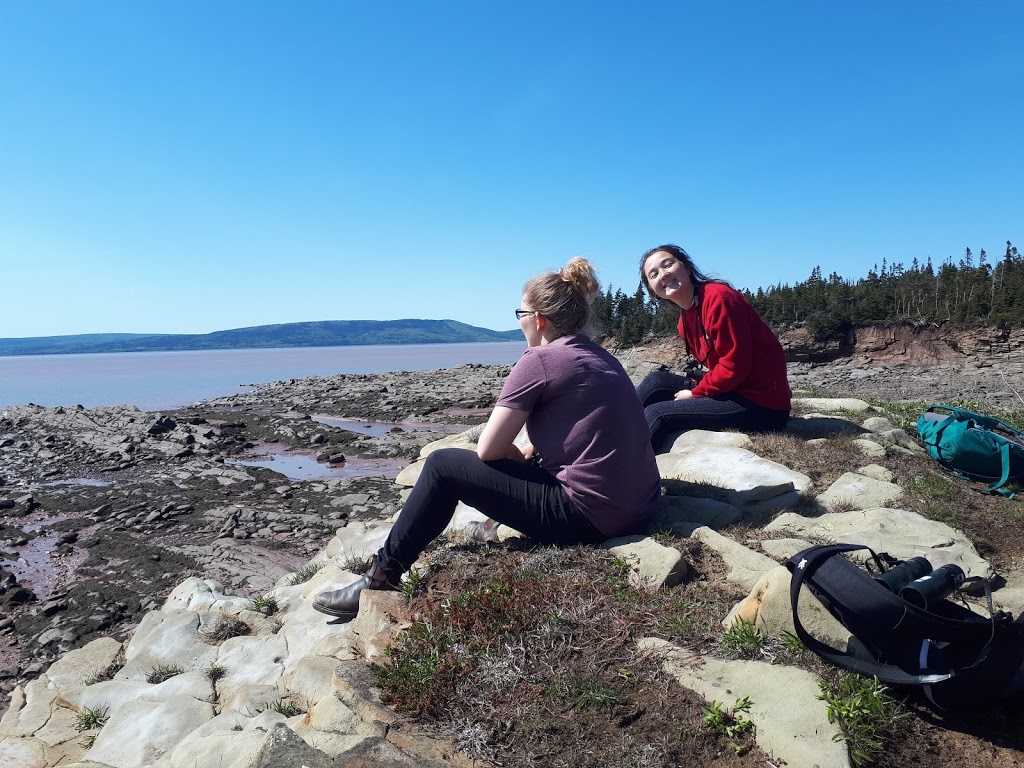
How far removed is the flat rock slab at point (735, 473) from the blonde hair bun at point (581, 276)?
2.28 m

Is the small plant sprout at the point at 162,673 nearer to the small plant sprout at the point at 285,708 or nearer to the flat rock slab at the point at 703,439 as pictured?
the small plant sprout at the point at 285,708

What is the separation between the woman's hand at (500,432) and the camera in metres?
3.99

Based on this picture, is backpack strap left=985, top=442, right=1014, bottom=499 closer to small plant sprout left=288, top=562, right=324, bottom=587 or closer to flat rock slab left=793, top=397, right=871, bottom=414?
flat rock slab left=793, top=397, right=871, bottom=414

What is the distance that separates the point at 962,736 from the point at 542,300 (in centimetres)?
300

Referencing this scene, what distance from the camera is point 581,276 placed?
4.27 m

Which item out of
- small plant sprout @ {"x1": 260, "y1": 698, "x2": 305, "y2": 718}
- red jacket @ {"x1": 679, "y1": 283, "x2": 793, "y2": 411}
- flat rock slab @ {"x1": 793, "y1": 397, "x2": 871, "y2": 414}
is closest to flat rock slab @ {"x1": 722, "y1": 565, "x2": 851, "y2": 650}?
small plant sprout @ {"x1": 260, "y1": 698, "x2": 305, "y2": 718}

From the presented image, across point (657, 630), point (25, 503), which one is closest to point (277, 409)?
point (25, 503)

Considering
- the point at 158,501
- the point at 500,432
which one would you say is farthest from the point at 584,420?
the point at 158,501

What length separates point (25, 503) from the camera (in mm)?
14852

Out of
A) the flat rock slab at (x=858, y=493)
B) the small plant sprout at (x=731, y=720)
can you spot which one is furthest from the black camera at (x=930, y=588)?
the flat rock slab at (x=858, y=493)

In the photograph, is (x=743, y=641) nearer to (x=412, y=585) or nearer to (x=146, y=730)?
(x=412, y=585)

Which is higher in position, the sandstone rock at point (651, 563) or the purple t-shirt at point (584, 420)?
the purple t-shirt at point (584, 420)

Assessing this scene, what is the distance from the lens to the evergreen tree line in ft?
89.7

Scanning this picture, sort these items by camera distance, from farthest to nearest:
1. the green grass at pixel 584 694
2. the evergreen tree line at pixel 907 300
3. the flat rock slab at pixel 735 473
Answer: the evergreen tree line at pixel 907 300
the flat rock slab at pixel 735 473
the green grass at pixel 584 694
